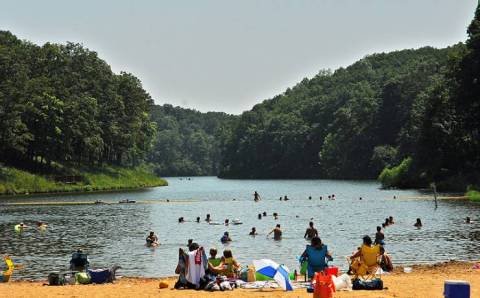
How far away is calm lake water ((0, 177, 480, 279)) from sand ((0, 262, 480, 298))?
6420mm

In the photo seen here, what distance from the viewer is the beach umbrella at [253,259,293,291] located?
27156 mm

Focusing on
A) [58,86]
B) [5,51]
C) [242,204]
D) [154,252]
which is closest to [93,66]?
[58,86]

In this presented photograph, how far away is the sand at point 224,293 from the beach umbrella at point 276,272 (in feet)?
0.97

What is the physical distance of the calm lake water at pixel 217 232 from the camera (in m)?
43.2

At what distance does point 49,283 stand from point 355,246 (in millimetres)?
22735

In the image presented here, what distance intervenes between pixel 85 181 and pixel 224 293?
357 ft

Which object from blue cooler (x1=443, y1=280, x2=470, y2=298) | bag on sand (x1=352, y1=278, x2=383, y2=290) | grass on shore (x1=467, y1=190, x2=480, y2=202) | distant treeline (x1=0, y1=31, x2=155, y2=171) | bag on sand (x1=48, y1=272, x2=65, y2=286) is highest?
distant treeline (x1=0, y1=31, x2=155, y2=171)

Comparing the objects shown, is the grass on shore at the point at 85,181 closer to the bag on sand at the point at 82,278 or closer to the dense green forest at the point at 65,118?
the dense green forest at the point at 65,118

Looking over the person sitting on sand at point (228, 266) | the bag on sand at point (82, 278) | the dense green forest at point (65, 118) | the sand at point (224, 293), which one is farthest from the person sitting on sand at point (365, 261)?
the dense green forest at point (65, 118)

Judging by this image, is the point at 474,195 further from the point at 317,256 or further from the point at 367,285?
the point at 367,285

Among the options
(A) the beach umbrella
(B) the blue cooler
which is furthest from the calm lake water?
(B) the blue cooler

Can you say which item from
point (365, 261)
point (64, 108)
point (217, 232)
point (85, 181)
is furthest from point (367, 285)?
point (85, 181)

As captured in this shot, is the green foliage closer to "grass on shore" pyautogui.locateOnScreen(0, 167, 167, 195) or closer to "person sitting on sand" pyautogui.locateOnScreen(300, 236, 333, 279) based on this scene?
"grass on shore" pyautogui.locateOnScreen(0, 167, 167, 195)

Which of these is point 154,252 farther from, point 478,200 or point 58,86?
point 58,86
